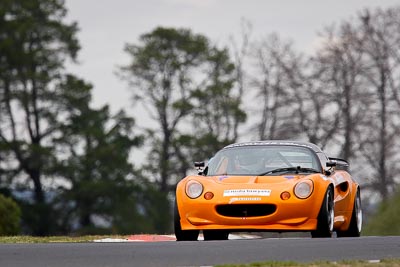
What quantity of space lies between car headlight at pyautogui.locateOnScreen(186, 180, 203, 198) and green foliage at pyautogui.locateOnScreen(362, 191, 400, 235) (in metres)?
26.2

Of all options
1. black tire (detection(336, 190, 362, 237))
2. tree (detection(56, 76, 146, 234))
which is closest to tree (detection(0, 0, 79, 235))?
tree (detection(56, 76, 146, 234))

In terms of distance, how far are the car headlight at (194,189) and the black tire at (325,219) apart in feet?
5.21

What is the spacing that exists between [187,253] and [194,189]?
430 centimetres

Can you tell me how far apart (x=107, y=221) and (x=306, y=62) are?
40.3ft

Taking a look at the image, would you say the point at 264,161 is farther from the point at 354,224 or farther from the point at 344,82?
the point at 344,82

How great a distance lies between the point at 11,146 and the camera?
62.0 m

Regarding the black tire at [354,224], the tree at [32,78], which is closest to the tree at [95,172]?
the tree at [32,78]

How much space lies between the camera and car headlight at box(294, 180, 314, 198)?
17.0m

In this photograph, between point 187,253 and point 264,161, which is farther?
point 264,161

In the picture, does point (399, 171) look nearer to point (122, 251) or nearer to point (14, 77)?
point (14, 77)

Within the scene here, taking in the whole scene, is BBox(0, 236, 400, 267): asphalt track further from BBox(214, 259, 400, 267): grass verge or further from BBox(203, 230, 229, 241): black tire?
BBox(203, 230, 229, 241): black tire

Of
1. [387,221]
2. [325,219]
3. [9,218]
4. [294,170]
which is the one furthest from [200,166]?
[387,221]

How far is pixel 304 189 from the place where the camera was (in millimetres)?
16984

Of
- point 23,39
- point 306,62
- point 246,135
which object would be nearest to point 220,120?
point 246,135
